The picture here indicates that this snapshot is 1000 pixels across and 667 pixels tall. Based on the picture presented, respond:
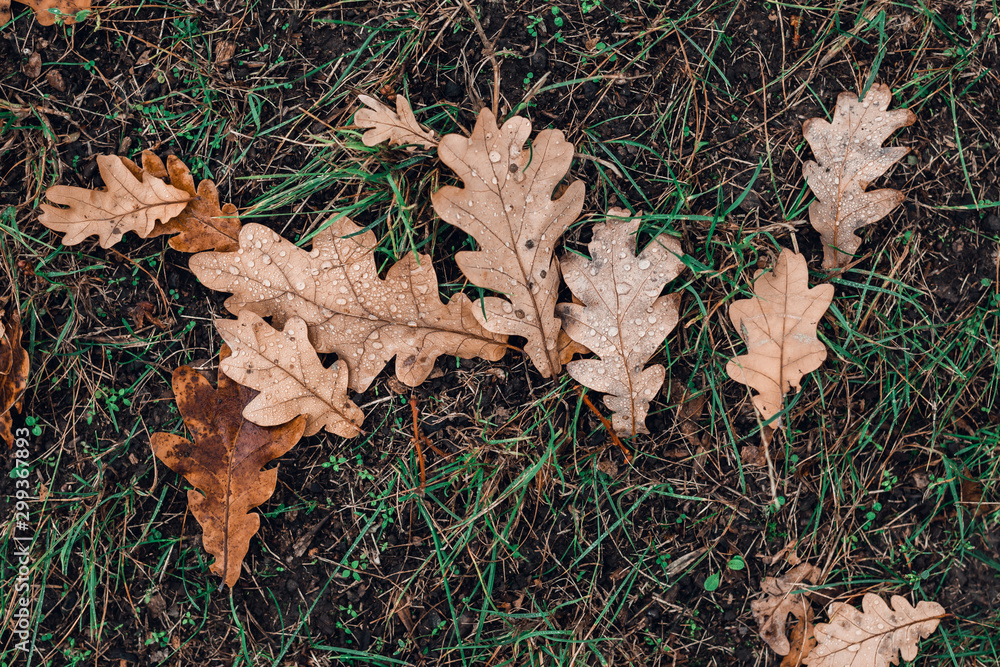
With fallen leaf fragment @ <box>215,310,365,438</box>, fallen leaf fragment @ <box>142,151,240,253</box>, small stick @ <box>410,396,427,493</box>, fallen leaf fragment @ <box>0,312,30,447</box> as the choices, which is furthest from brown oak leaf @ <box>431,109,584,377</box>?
fallen leaf fragment @ <box>0,312,30,447</box>

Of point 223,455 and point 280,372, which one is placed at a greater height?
point 280,372

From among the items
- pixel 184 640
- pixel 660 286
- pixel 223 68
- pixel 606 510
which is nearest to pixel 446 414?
pixel 606 510

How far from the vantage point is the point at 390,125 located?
2.07 meters

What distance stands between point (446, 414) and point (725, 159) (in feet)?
4.30

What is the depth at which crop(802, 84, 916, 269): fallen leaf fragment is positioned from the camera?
2.18 m

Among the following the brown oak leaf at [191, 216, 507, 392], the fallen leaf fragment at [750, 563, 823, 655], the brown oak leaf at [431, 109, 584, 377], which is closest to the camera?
the brown oak leaf at [431, 109, 584, 377]

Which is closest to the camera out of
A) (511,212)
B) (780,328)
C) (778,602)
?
(511,212)

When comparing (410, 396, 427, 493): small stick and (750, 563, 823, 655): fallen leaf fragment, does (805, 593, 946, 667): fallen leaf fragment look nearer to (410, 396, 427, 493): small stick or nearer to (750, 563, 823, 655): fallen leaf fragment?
(750, 563, 823, 655): fallen leaf fragment

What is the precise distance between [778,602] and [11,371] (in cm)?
281

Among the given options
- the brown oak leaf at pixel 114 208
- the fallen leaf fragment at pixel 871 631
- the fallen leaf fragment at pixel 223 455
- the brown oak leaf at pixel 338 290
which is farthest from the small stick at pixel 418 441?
the fallen leaf fragment at pixel 871 631

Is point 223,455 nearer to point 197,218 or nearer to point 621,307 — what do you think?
point 197,218

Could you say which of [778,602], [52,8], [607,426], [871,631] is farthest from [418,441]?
[52,8]

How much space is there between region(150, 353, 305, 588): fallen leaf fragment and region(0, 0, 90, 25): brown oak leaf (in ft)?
4.24

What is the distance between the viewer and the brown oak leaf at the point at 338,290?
2.14 metres
